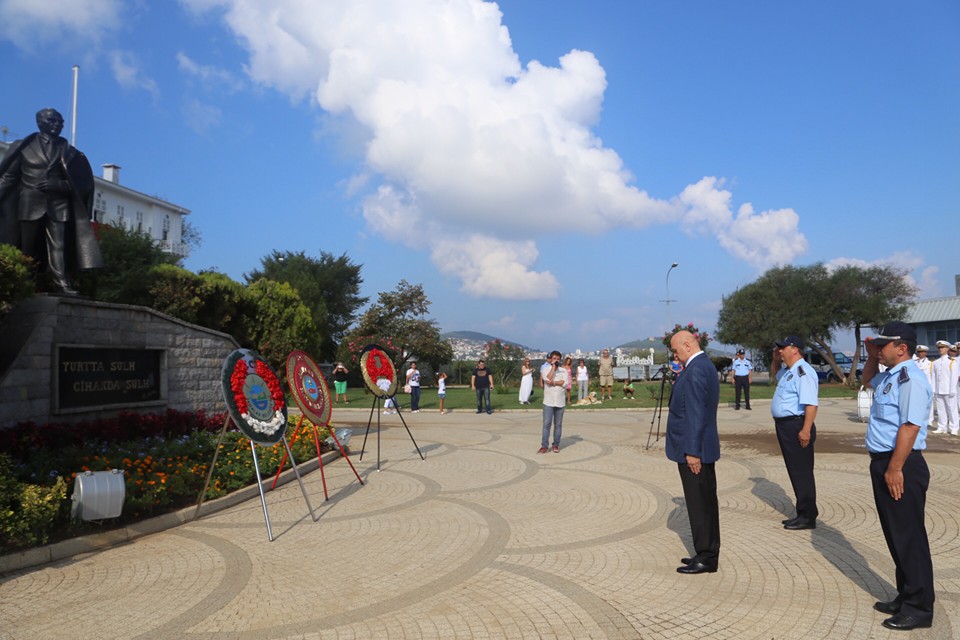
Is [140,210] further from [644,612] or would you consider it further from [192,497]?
[644,612]

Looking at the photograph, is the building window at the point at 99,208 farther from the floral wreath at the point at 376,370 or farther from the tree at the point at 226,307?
the floral wreath at the point at 376,370

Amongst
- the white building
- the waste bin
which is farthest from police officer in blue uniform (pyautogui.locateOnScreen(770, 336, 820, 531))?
the white building

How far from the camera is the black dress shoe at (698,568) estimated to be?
5.20 metres

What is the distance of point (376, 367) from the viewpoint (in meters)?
11.0

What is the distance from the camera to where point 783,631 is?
408 centimetres

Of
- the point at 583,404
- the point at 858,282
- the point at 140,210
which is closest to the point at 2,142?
the point at 140,210

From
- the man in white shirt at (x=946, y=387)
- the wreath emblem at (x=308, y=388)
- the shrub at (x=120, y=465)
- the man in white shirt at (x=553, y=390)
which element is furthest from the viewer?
the man in white shirt at (x=946, y=387)

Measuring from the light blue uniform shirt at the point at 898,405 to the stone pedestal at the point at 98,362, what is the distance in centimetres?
919

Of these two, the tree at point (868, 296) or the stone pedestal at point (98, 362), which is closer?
the stone pedestal at point (98, 362)

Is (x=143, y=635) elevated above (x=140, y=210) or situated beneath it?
situated beneath

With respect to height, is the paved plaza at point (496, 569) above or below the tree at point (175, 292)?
below

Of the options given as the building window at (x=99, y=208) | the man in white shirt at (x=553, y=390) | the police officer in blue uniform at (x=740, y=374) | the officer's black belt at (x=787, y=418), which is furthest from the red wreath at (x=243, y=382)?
the building window at (x=99, y=208)

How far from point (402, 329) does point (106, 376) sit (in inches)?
1126

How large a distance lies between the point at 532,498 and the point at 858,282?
40.2m
